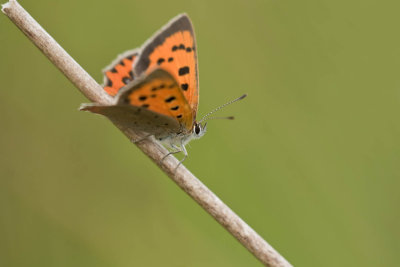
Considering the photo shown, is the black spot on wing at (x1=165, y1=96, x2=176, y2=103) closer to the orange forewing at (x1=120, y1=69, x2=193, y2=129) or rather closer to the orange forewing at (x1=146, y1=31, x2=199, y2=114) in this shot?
the orange forewing at (x1=120, y1=69, x2=193, y2=129)

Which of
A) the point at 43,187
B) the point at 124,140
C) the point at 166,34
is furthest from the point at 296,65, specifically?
the point at 43,187

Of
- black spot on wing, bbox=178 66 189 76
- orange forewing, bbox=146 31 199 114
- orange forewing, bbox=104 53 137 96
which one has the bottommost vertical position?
black spot on wing, bbox=178 66 189 76

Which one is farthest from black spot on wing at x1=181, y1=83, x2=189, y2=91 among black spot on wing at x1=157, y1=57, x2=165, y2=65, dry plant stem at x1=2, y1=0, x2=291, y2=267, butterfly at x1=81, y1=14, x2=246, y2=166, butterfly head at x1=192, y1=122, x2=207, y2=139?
dry plant stem at x1=2, y1=0, x2=291, y2=267

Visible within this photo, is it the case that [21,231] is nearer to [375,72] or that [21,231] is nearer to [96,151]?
[96,151]

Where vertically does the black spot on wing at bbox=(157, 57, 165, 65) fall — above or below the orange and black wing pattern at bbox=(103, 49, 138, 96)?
below

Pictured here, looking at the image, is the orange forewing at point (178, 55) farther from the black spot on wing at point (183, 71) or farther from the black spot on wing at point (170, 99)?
the black spot on wing at point (170, 99)
